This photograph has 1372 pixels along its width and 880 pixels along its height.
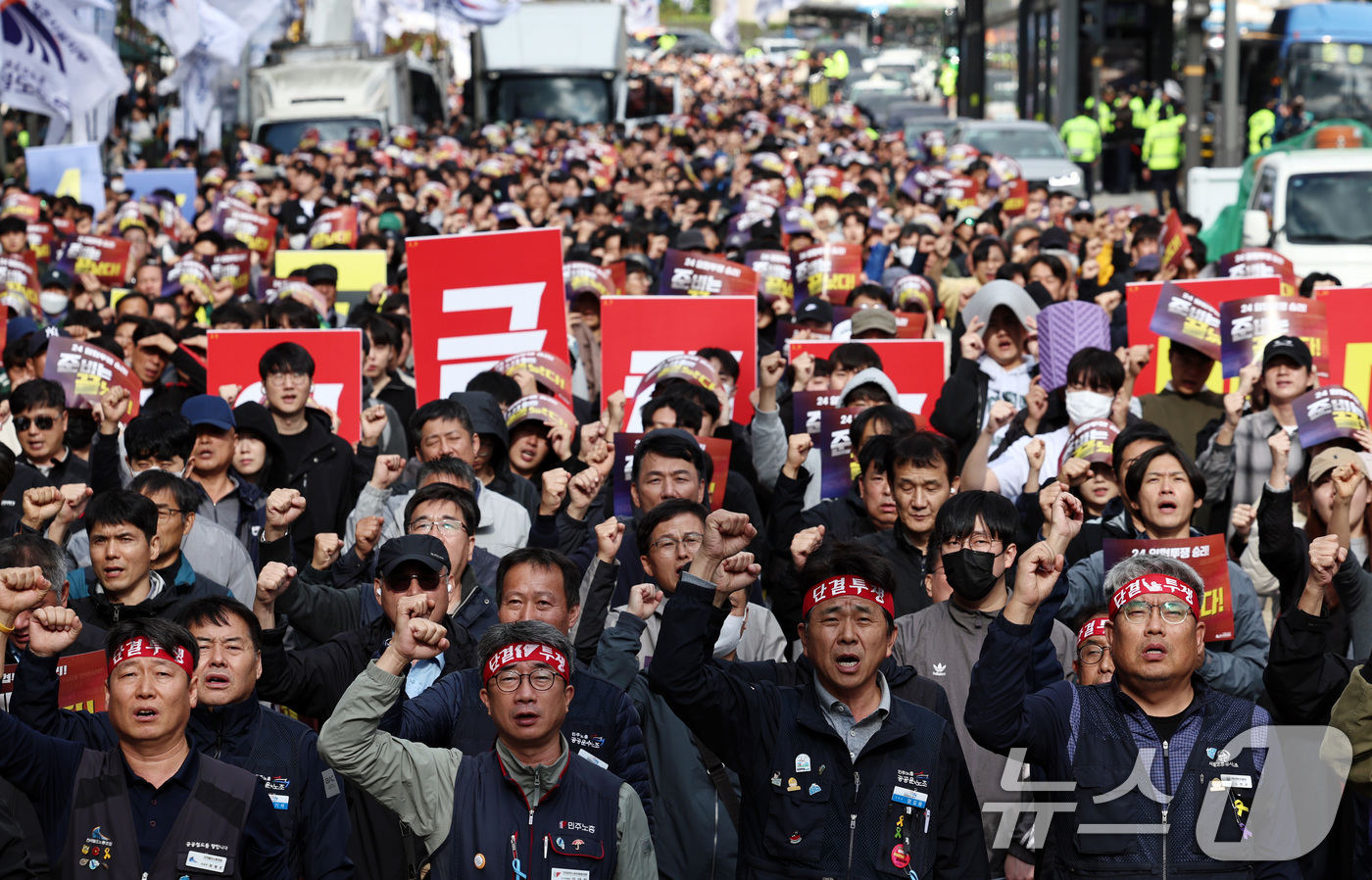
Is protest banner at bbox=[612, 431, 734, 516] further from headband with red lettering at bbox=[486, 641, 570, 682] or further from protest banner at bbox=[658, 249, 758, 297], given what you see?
protest banner at bbox=[658, 249, 758, 297]

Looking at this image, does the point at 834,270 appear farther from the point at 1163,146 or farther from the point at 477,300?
the point at 1163,146

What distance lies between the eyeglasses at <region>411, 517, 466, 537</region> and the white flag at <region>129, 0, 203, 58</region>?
62.7 ft

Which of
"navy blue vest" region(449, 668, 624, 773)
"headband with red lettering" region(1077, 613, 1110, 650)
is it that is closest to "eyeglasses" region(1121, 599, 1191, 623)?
"headband with red lettering" region(1077, 613, 1110, 650)

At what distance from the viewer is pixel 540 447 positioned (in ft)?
25.4

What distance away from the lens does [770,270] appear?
1142cm

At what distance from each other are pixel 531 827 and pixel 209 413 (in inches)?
131

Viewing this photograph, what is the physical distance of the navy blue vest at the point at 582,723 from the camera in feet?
15.0

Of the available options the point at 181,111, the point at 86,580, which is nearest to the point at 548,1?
the point at 181,111

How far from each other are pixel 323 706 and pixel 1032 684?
1.98 metres

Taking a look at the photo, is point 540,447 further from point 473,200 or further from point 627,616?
point 473,200

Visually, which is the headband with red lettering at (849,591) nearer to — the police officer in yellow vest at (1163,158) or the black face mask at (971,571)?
the black face mask at (971,571)

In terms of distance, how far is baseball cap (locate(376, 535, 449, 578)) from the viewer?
15.8ft

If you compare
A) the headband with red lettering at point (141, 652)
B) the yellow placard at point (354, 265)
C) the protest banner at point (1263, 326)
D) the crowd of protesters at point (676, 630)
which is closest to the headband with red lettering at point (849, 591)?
the crowd of protesters at point (676, 630)

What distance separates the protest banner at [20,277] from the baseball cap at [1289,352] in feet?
25.9
